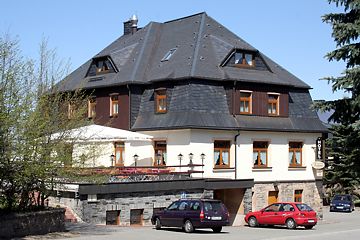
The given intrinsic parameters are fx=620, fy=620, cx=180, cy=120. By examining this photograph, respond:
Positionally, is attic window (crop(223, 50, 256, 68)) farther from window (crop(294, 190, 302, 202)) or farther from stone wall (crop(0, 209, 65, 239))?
stone wall (crop(0, 209, 65, 239))

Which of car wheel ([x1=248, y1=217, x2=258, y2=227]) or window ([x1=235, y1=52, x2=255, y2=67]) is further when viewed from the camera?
window ([x1=235, y1=52, x2=255, y2=67])

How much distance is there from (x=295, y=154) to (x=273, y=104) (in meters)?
3.80

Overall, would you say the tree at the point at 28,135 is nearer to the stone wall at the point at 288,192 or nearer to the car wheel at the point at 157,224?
the car wheel at the point at 157,224

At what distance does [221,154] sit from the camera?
37344 millimetres

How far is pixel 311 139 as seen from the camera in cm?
4241

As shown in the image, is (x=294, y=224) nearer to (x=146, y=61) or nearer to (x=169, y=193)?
(x=169, y=193)

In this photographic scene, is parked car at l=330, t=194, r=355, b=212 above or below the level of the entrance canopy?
below

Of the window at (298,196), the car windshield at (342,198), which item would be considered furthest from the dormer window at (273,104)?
the car windshield at (342,198)

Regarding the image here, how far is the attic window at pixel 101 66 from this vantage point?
4178cm

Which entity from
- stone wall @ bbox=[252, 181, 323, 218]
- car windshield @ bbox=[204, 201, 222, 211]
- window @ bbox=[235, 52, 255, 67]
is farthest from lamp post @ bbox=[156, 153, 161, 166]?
car windshield @ bbox=[204, 201, 222, 211]

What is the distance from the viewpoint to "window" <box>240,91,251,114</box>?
3878cm

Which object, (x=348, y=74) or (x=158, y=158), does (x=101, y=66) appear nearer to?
(x=158, y=158)

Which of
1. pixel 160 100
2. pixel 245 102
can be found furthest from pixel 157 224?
pixel 245 102

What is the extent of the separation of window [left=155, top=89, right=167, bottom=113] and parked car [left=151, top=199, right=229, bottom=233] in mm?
11231
